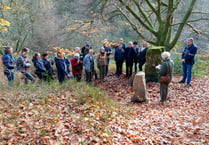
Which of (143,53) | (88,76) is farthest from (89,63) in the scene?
(143,53)

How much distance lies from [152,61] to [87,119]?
581 centimetres

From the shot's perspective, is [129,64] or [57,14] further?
[57,14]

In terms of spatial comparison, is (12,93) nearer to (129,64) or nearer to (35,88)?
(35,88)

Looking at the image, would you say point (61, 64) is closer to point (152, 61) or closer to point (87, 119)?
point (87, 119)

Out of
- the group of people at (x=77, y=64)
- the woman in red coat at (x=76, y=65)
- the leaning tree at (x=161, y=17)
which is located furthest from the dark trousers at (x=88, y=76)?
the leaning tree at (x=161, y=17)

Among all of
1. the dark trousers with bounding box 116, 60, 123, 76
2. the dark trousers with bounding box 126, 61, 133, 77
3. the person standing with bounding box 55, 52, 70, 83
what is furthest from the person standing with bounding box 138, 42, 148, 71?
the person standing with bounding box 55, 52, 70, 83

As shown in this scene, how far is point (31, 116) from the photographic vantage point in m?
3.53

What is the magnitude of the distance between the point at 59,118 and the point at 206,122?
3.90 meters

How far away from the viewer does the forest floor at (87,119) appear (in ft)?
10.3

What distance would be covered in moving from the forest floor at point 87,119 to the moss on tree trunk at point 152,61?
253cm

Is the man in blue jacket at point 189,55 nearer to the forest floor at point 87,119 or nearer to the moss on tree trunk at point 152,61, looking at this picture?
the moss on tree trunk at point 152,61

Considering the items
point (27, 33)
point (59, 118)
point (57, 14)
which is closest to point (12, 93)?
point (59, 118)

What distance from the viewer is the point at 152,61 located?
27.7 feet

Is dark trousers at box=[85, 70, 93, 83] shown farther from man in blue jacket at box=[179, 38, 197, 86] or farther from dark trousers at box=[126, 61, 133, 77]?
man in blue jacket at box=[179, 38, 197, 86]
